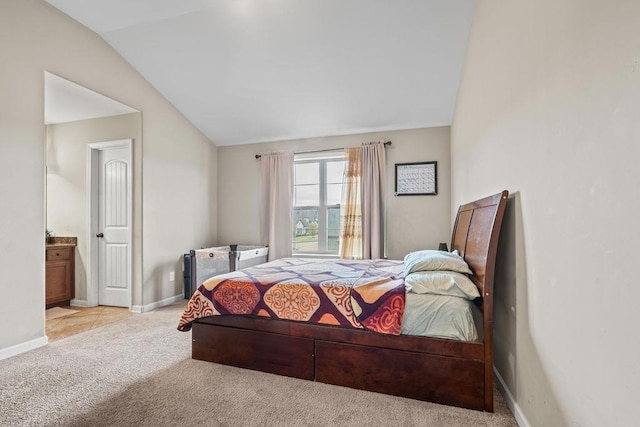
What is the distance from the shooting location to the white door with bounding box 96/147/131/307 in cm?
409

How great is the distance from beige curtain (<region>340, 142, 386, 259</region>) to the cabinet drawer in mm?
3642

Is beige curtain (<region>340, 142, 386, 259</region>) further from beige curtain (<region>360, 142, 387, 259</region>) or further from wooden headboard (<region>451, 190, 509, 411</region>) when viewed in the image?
wooden headboard (<region>451, 190, 509, 411</region>)

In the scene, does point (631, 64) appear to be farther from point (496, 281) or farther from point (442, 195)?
point (442, 195)

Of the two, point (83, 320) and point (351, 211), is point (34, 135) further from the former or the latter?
point (351, 211)

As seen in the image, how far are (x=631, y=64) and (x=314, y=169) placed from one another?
13.8 ft

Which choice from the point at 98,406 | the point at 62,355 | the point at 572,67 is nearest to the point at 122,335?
the point at 62,355

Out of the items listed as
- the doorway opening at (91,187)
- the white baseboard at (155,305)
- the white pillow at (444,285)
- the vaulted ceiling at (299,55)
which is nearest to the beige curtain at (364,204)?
the vaulted ceiling at (299,55)

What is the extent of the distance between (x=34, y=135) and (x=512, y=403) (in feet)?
13.7

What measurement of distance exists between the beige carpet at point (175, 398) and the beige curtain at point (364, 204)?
2.45 metres

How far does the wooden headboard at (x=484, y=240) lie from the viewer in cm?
183

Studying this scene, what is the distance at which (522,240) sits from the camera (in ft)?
5.52

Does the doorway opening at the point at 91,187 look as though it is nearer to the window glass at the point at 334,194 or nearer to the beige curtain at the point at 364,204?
the window glass at the point at 334,194

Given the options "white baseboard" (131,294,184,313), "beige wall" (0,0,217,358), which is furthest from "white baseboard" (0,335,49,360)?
"white baseboard" (131,294,184,313)

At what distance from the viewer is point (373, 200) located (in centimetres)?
439
